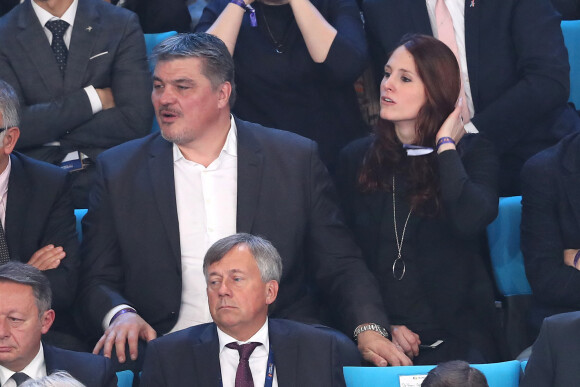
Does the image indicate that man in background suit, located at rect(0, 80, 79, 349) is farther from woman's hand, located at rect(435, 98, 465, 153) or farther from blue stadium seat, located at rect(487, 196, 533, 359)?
blue stadium seat, located at rect(487, 196, 533, 359)

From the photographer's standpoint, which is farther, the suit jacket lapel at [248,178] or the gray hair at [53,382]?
the suit jacket lapel at [248,178]

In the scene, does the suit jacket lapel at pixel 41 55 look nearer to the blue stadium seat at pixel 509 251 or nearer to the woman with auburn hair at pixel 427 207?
the woman with auburn hair at pixel 427 207

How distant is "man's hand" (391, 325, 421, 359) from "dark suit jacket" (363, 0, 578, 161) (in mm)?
959

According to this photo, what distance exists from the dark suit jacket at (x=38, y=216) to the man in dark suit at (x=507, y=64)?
150 cm

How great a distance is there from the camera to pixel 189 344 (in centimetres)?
328

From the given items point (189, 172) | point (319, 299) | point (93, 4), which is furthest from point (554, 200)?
point (93, 4)

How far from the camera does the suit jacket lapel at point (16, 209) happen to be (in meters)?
3.79

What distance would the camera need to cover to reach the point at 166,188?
3.80m

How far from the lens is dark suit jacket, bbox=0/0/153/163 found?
171 inches

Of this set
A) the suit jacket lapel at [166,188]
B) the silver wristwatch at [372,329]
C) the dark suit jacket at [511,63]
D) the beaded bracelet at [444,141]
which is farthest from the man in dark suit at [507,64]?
the suit jacket lapel at [166,188]

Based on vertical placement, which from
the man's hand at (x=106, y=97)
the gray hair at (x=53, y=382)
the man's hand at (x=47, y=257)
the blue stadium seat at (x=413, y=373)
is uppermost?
the man's hand at (x=106, y=97)

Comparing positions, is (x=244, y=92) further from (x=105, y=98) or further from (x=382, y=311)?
(x=382, y=311)

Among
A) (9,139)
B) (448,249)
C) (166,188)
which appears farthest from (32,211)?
(448,249)

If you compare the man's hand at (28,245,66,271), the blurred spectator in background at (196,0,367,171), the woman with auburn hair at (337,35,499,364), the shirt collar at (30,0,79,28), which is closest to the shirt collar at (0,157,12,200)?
the man's hand at (28,245,66,271)
